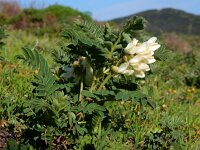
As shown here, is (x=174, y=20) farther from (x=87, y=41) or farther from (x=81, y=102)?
(x=87, y=41)

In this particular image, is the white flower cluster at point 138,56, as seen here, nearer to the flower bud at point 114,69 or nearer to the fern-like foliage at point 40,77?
the flower bud at point 114,69

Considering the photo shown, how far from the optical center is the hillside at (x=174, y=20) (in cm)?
5210

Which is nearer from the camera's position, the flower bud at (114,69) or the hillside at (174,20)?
the flower bud at (114,69)

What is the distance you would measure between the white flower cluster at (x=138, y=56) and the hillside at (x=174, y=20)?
46.3m

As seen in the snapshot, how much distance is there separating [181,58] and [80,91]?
629 cm

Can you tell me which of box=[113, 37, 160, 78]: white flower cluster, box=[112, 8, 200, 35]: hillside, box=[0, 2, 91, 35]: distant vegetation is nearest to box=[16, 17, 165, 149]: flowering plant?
box=[113, 37, 160, 78]: white flower cluster

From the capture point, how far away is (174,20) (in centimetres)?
5806

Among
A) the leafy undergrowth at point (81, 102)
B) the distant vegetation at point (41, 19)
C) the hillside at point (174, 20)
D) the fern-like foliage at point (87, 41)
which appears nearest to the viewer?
the fern-like foliage at point (87, 41)

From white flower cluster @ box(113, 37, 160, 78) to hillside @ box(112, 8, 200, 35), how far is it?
152ft

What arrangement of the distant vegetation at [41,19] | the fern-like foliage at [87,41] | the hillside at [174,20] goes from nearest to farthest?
the fern-like foliage at [87,41]
the distant vegetation at [41,19]
the hillside at [174,20]

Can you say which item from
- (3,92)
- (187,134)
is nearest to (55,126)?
(3,92)

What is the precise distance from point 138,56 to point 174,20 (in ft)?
185

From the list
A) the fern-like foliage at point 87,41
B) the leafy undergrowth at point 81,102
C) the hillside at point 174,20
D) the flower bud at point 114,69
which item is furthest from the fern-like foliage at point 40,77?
the hillside at point 174,20

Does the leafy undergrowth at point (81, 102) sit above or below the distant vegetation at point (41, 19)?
below
